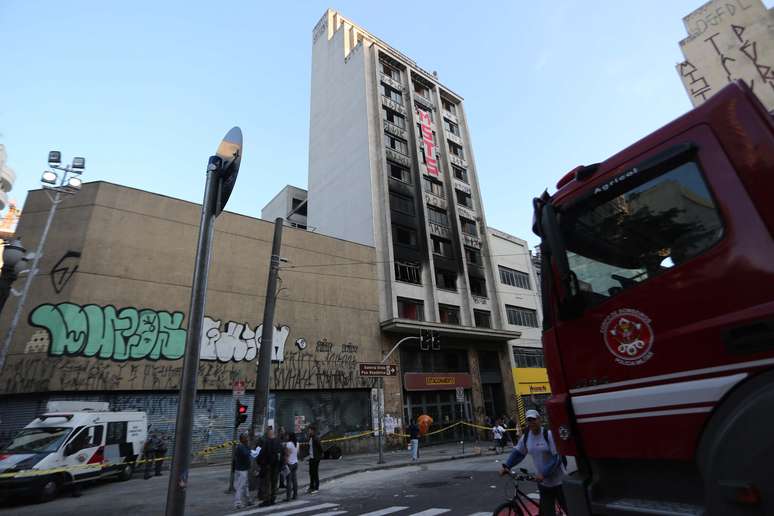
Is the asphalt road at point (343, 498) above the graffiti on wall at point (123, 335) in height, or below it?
below

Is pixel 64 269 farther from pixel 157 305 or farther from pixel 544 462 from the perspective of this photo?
pixel 544 462

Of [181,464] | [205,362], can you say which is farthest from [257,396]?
[205,362]

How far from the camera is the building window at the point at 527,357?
116 feet

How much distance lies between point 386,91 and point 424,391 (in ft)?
86.4

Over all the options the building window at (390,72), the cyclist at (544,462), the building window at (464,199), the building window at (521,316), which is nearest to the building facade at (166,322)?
the building window at (521,316)

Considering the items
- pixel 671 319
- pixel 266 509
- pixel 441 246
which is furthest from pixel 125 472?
pixel 441 246

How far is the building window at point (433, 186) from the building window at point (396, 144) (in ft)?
9.68

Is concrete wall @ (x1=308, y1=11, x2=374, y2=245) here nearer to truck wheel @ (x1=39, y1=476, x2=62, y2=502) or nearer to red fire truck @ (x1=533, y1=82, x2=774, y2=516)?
truck wheel @ (x1=39, y1=476, x2=62, y2=502)

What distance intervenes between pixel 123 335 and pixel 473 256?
26.4m

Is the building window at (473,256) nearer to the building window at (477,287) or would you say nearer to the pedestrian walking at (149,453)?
the building window at (477,287)

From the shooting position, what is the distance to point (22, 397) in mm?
17094

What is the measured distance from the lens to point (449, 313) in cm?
3216

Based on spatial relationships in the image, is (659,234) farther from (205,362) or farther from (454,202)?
(454,202)

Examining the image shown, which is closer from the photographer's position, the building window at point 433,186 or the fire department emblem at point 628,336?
the fire department emblem at point 628,336
